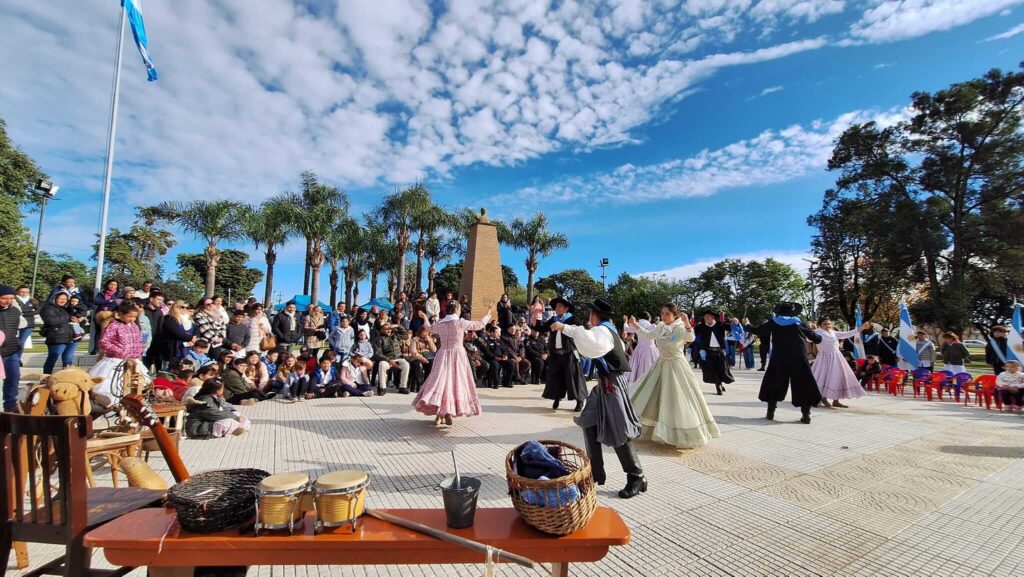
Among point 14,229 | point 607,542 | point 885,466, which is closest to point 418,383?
point 885,466

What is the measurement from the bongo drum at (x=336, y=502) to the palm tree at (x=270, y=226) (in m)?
31.6

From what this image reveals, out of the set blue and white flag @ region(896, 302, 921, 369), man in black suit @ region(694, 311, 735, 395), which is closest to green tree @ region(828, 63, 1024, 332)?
blue and white flag @ region(896, 302, 921, 369)

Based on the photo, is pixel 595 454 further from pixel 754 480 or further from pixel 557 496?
pixel 557 496

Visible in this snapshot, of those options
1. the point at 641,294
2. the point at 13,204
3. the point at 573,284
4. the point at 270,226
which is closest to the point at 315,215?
the point at 270,226

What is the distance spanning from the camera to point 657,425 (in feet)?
20.1

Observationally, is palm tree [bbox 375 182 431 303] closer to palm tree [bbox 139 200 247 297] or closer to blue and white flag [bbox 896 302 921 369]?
palm tree [bbox 139 200 247 297]

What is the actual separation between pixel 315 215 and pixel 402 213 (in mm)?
5765

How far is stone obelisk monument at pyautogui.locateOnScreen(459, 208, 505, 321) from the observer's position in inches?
774

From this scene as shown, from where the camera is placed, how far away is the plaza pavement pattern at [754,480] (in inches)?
129

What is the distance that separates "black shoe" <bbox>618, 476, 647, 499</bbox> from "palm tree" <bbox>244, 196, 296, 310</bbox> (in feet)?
100

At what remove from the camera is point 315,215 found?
31.1m

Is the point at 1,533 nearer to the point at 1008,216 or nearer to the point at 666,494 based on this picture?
the point at 666,494

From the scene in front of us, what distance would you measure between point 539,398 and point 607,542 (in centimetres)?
868

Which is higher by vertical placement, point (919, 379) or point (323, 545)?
point (323, 545)
